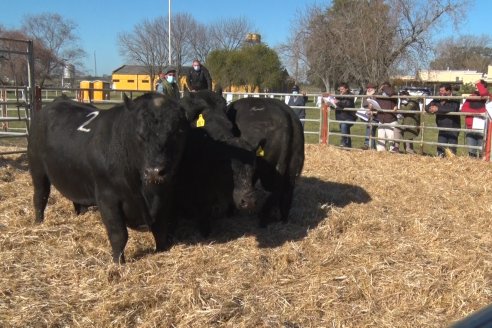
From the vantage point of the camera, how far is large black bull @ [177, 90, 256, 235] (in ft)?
14.8

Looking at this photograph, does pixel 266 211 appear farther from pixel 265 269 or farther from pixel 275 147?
pixel 265 269

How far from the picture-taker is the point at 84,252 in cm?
450

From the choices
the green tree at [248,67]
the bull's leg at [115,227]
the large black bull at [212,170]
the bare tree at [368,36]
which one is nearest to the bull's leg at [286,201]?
the large black bull at [212,170]

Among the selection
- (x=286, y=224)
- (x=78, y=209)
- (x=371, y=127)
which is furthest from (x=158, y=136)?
(x=371, y=127)

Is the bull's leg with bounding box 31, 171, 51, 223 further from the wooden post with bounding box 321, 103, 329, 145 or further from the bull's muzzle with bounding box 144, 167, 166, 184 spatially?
the wooden post with bounding box 321, 103, 329, 145

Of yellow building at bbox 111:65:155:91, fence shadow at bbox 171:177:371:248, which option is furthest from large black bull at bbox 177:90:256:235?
yellow building at bbox 111:65:155:91

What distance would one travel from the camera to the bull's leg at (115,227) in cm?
428

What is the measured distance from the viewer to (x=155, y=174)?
12.0ft

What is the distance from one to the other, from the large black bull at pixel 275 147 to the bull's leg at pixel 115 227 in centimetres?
166

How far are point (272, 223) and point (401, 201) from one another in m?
2.09

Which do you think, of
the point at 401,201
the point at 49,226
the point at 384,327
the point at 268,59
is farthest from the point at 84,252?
the point at 268,59

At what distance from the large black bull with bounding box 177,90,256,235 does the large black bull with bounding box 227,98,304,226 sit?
1.55 ft

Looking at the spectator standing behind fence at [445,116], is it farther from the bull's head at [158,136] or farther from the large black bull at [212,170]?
the bull's head at [158,136]

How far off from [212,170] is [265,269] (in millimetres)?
1069
